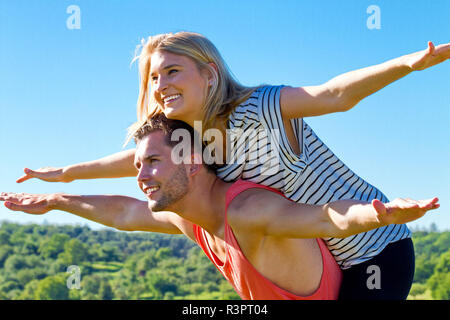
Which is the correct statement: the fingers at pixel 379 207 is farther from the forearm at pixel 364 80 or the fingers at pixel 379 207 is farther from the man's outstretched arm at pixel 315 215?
the forearm at pixel 364 80

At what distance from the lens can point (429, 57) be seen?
276cm

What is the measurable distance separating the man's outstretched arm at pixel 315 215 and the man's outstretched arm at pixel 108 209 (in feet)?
3.74

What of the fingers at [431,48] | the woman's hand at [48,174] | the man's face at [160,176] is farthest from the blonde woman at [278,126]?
the woman's hand at [48,174]

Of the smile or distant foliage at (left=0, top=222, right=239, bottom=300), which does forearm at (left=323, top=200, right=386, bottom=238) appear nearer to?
the smile

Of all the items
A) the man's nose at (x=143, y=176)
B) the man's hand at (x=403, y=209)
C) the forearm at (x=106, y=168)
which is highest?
the forearm at (x=106, y=168)

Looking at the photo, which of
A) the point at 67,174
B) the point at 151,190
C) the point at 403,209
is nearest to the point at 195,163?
the point at 151,190

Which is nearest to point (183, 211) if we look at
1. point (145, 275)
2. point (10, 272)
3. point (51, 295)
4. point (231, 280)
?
point (231, 280)

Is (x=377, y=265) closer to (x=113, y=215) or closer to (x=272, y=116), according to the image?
(x=272, y=116)

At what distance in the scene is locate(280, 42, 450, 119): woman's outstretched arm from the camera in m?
2.79

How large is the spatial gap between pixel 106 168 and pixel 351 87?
228cm

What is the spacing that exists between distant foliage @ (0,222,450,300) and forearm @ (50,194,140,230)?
8163 centimetres

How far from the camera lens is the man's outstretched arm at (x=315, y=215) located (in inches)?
98.8

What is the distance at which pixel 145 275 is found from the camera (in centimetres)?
10419
